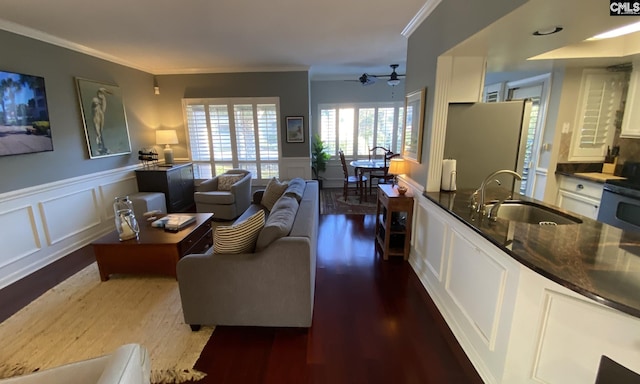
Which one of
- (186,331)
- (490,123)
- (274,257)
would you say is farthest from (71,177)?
(490,123)

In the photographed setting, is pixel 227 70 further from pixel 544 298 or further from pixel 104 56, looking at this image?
pixel 544 298

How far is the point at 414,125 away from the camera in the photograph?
3086 millimetres

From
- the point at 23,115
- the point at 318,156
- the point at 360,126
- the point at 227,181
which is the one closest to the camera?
the point at 23,115

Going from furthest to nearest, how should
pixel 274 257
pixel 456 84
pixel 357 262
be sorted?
pixel 357 262, pixel 456 84, pixel 274 257

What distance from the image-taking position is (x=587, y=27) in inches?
67.9

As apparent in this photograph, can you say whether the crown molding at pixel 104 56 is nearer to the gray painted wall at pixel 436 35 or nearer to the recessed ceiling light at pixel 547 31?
the gray painted wall at pixel 436 35

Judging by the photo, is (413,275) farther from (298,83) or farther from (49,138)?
(49,138)

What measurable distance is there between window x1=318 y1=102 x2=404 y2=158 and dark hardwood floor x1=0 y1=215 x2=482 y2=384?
4.48 metres

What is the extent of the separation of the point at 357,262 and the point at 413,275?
639 millimetres

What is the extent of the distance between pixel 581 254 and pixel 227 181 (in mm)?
4730

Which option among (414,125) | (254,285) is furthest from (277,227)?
(414,125)

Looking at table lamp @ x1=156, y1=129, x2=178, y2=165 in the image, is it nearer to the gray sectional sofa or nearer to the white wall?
the white wall

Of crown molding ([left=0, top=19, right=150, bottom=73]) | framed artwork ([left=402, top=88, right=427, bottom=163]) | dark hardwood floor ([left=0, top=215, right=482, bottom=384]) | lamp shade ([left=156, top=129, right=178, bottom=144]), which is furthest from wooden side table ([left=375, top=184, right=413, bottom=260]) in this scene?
crown molding ([left=0, top=19, right=150, bottom=73])

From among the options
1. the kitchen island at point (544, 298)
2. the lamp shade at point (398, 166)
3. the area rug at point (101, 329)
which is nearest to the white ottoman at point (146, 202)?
the area rug at point (101, 329)
